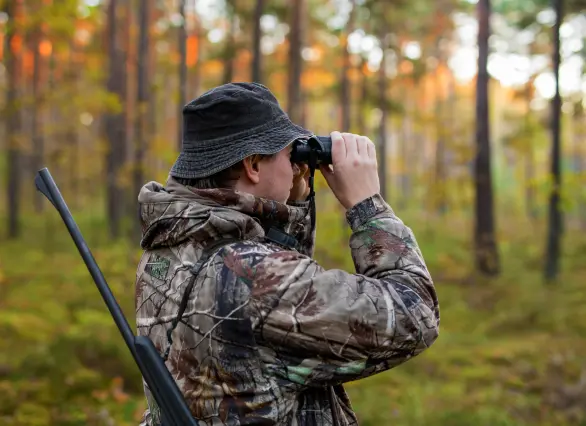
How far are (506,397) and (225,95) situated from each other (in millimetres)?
7110

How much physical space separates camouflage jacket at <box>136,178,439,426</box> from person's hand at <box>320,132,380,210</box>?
0.14ft

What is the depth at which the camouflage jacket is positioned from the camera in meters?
1.62

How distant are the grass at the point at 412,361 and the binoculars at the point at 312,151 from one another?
5.34m

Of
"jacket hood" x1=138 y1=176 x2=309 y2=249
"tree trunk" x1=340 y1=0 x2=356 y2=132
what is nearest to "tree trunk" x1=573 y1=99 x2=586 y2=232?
"tree trunk" x1=340 y1=0 x2=356 y2=132

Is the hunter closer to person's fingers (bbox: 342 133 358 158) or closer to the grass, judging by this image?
person's fingers (bbox: 342 133 358 158)

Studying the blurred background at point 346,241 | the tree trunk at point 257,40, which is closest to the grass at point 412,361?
the blurred background at point 346,241

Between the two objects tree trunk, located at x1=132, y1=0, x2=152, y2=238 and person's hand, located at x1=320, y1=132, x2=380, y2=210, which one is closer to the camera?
person's hand, located at x1=320, y1=132, x2=380, y2=210

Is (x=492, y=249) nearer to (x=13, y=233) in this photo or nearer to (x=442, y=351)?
(x=442, y=351)

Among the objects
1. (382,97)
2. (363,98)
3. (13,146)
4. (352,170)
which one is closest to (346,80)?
(363,98)

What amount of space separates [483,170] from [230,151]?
14811 millimetres

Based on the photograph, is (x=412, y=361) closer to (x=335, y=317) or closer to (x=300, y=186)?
(x=300, y=186)

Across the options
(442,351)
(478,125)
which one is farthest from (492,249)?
(442,351)

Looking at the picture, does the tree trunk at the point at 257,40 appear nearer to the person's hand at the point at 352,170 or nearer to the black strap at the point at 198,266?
the person's hand at the point at 352,170

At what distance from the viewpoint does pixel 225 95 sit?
6.05 ft
